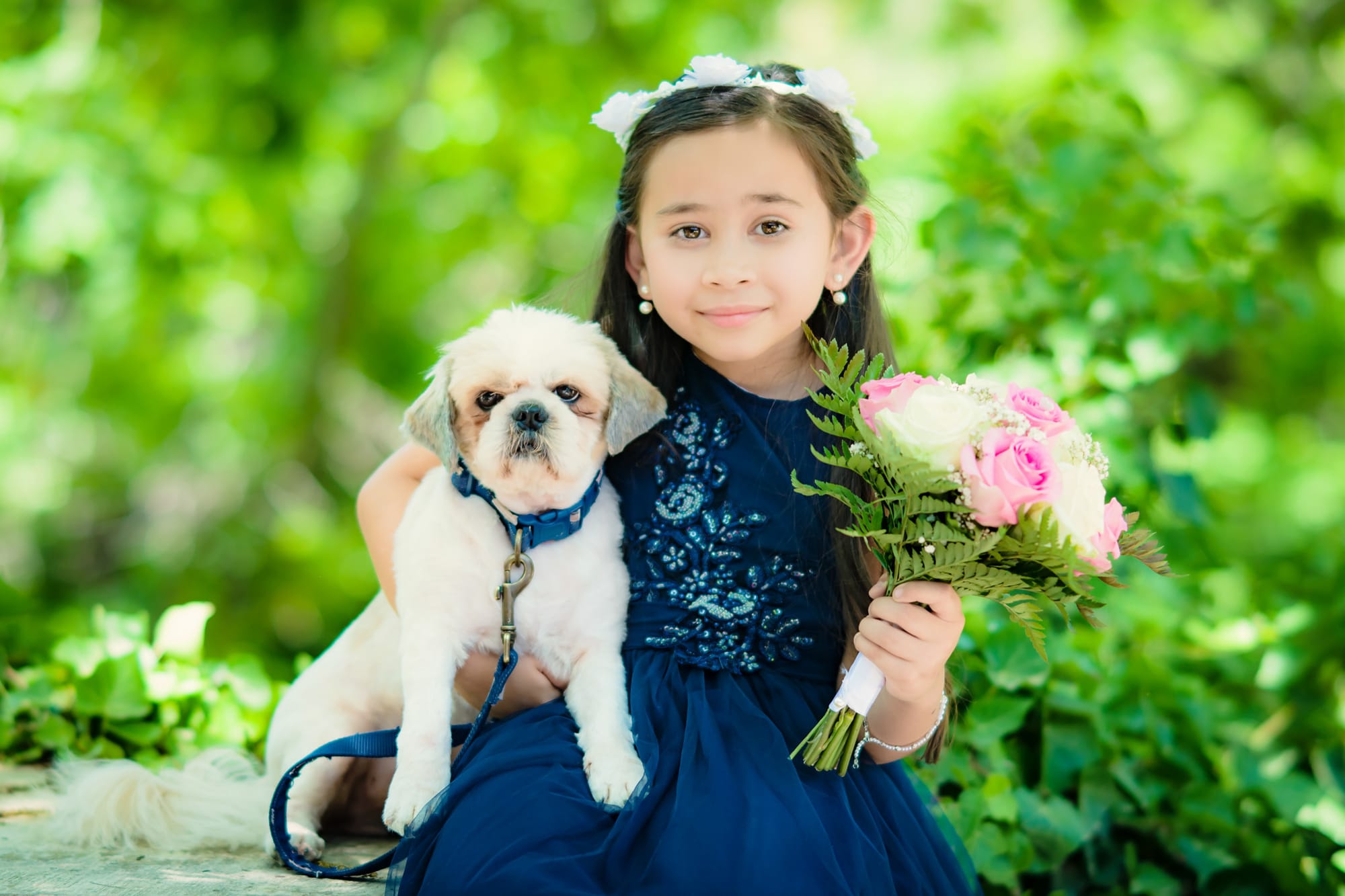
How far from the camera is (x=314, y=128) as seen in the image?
6.70m

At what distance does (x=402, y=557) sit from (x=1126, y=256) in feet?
7.84

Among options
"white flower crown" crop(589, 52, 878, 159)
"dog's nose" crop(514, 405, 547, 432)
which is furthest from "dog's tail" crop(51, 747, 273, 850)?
"white flower crown" crop(589, 52, 878, 159)

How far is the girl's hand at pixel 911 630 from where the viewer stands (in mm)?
1920

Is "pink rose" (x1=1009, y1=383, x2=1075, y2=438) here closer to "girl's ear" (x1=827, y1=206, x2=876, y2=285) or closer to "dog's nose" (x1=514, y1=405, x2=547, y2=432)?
"girl's ear" (x1=827, y1=206, x2=876, y2=285)

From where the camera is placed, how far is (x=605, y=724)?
2.04 meters

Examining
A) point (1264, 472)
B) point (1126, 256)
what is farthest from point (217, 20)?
point (1264, 472)

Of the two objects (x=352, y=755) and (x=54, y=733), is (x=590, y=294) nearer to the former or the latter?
(x=352, y=755)

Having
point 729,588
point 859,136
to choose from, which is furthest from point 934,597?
point 859,136

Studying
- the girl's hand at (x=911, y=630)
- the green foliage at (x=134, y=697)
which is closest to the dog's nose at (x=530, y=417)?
the girl's hand at (x=911, y=630)

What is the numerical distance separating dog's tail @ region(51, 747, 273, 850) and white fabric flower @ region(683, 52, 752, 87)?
1878 mm

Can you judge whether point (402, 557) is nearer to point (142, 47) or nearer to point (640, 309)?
point (640, 309)

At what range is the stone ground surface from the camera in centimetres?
200

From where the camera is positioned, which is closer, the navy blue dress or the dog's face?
the navy blue dress

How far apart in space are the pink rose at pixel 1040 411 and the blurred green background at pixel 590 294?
0.82 metres
